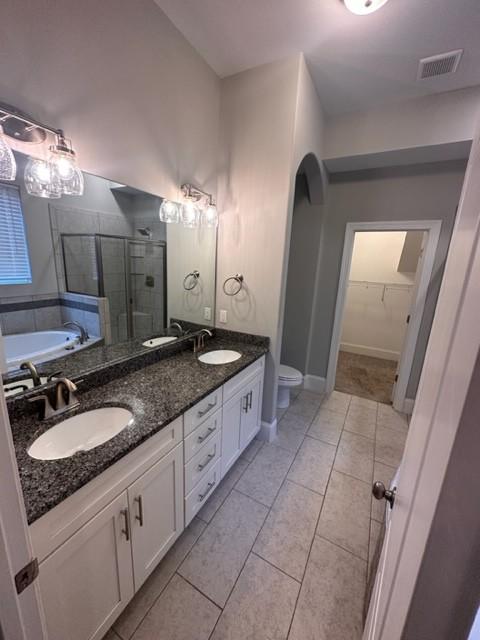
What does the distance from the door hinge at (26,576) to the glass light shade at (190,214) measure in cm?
186

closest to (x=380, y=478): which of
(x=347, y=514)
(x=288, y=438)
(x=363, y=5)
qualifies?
(x=347, y=514)

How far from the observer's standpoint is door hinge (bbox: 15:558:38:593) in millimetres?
520

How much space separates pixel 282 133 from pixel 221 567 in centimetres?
273

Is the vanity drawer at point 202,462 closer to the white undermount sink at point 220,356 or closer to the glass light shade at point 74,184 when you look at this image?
the white undermount sink at point 220,356

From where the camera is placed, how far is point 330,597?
1.27 m

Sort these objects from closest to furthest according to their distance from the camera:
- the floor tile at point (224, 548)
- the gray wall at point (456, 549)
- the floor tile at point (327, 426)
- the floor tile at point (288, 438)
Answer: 1. the gray wall at point (456, 549)
2. the floor tile at point (224, 548)
3. the floor tile at point (288, 438)
4. the floor tile at point (327, 426)

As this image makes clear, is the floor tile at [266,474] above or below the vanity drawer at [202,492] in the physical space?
below

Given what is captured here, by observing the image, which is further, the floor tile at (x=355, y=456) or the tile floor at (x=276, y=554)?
the floor tile at (x=355, y=456)

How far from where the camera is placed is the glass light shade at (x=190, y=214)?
1.91 meters

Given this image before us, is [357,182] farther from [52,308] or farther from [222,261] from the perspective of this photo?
[52,308]

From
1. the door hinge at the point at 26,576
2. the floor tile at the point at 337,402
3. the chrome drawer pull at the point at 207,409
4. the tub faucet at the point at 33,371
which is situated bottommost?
the floor tile at the point at 337,402

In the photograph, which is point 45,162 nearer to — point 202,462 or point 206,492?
point 202,462

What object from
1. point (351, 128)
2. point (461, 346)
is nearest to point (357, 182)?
point (351, 128)

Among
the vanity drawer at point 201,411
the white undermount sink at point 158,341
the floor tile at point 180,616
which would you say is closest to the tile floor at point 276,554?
the floor tile at point 180,616
